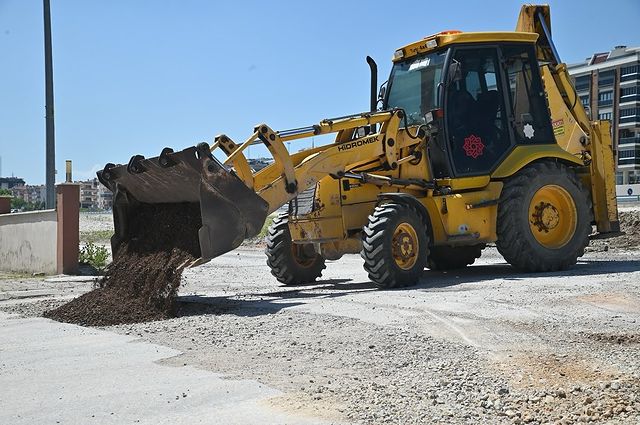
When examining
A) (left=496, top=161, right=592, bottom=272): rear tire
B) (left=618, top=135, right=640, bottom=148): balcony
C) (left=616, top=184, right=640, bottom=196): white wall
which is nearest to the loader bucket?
(left=496, top=161, right=592, bottom=272): rear tire

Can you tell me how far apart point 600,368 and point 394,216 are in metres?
5.02

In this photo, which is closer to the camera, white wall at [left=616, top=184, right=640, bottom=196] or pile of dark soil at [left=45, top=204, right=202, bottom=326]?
pile of dark soil at [left=45, top=204, right=202, bottom=326]

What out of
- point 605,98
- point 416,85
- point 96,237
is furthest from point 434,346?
point 605,98

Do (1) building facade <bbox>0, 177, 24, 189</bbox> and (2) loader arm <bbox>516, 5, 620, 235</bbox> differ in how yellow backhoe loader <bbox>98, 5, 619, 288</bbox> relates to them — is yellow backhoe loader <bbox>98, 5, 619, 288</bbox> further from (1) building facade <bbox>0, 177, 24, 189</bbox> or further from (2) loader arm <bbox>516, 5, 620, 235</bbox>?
(1) building facade <bbox>0, 177, 24, 189</bbox>

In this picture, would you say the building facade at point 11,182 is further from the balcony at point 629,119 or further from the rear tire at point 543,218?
the rear tire at point 543,218

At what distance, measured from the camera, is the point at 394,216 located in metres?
10.8

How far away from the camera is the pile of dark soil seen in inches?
366

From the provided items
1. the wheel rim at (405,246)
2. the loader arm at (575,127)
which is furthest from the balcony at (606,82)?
the wheel rim at (405,246)

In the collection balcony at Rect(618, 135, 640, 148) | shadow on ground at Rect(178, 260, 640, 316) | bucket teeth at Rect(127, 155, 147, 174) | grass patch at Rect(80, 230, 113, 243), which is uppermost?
balcony at Rect(618, 135, 640, 148)

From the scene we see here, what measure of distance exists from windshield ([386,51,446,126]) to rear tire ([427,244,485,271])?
264cm

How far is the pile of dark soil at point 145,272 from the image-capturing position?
30.5 ft

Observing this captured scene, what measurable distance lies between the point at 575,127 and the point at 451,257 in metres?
3.02

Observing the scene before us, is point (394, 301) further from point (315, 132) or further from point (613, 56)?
point (613, 56)

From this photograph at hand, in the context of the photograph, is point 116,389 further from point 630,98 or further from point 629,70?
point 630,98
